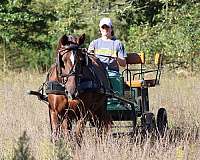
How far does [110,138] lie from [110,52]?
5.71ft

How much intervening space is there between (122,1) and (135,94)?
44.5 ft

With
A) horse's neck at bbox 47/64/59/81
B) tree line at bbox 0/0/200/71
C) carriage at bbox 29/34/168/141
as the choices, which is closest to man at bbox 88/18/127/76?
carriage at bbox 29/34/168/141

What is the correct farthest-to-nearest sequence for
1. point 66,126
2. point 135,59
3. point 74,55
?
1. point 135,59
2. point 66,126
3. point 74,55

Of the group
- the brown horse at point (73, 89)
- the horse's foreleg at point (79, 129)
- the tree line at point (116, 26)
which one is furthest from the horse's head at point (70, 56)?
the tree line at point (116, 26)

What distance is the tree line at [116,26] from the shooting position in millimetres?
16591

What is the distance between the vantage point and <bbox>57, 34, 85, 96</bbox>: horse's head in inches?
276

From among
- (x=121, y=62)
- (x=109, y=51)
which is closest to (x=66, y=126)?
(x=121, y=62)

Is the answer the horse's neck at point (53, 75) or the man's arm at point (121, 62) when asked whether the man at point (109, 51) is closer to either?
the man's arm at point (121, 62)

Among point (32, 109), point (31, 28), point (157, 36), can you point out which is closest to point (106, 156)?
point (32, 109)

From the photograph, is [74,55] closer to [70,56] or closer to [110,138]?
[70,56]

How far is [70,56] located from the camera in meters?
7.18

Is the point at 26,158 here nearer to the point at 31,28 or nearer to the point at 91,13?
the point at 91,13

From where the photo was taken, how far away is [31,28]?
26.4 meters

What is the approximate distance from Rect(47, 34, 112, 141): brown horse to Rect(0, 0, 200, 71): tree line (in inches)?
353
